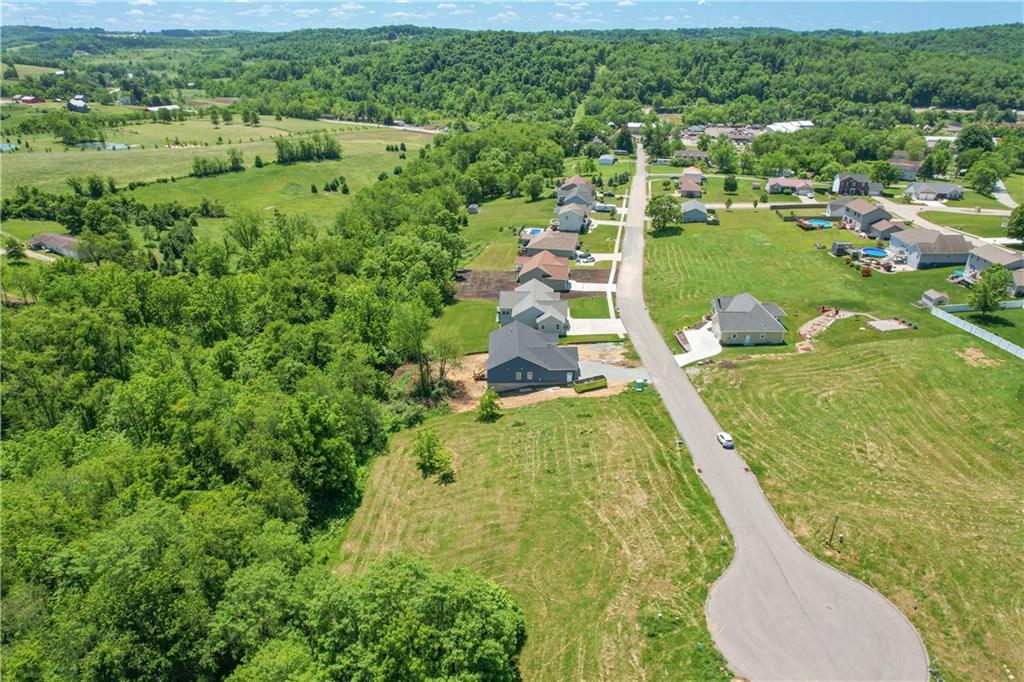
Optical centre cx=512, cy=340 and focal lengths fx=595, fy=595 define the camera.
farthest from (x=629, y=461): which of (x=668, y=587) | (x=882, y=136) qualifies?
(x=882, y=136)

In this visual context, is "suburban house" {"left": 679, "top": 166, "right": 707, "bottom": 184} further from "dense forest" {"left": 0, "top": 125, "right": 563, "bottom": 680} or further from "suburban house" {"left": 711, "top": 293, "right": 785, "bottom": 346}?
"dense forest" {"left": 0, "top": 125, "right": 563, "bottom": 680}

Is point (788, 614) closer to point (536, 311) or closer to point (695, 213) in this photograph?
point (536, 311)

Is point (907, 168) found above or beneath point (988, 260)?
above

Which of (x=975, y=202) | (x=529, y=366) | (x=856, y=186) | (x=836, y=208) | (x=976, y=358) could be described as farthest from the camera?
(x=856, y=186)

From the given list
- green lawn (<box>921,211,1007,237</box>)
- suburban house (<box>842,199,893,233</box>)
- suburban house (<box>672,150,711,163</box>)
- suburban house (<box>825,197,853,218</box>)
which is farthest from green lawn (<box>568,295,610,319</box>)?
suburban house (<box>672,150,711,163</box>)

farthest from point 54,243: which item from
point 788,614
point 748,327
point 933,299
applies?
point 933,299

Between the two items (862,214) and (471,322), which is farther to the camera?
(862,214)

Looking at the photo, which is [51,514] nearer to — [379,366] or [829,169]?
[379,366]
